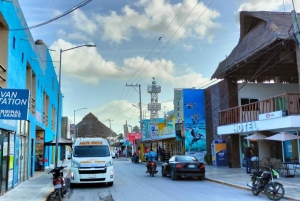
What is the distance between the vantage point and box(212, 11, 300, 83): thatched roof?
20234 millimetres

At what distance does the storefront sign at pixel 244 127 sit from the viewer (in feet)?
71.6

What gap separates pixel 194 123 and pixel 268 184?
776 inches

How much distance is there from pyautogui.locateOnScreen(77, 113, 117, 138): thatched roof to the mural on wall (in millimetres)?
67892

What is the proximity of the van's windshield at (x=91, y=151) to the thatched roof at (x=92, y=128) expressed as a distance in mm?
80752

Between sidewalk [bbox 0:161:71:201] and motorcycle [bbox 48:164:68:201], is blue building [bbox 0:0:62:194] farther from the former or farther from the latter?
motorcycle [bbox 48:164:68:201]

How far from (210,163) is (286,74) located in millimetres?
9717

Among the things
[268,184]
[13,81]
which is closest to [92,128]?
[13,81]

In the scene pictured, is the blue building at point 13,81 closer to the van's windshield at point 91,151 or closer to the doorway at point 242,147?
the van's windshield at point 91,151

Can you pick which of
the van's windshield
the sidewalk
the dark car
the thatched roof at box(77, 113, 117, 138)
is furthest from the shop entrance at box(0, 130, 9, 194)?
the thatched roof at box(77, 113, 117, 138)

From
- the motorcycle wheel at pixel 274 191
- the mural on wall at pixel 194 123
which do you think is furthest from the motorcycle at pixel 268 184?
the mural on wall at pixel 194 123

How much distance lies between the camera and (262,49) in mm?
21344

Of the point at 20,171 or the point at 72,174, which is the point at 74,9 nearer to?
the point at 72,174

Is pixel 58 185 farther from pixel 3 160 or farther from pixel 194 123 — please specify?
pixel 194 123

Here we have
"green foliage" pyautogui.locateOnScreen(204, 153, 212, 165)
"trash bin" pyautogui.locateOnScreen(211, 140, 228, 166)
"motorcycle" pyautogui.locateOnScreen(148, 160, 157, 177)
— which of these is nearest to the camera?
"motorcycle" pyautogui.locateOnScreen(148, 160, 157, 177)
